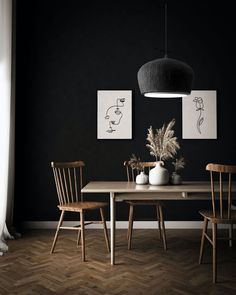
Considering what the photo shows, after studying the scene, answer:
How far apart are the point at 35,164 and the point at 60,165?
1199mm

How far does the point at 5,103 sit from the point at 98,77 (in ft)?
4.07

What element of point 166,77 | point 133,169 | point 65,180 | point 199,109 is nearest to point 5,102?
point 65,180

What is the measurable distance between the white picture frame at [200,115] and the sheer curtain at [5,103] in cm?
208

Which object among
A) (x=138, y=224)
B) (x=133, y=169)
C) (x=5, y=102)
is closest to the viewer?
(x=5, y=102)

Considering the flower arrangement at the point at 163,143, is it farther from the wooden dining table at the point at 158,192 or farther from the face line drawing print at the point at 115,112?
the face line drawing print at the point at 115,112

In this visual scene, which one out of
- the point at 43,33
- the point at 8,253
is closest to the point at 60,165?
the point at 8,253

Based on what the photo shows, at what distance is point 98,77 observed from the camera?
16.0ft

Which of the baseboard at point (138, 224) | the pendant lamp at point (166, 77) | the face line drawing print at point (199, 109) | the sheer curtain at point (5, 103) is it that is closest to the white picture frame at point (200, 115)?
the face line drawing print at point (199, 109)

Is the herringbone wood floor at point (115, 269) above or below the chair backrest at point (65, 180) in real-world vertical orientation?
below

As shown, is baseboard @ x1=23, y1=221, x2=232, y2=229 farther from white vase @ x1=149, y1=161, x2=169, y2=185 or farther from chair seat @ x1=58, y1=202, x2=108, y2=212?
white vase @ x1=149, y1=161, x2=169, y2=185

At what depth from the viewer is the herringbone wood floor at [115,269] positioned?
2766 millimetres

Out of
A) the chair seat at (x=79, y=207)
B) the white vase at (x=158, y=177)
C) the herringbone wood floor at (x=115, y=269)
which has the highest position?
the white vase at (x=158, y=177)

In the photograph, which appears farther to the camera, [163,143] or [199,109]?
[199,109]

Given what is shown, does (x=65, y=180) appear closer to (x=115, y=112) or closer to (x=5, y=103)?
(x=5, y=103)
